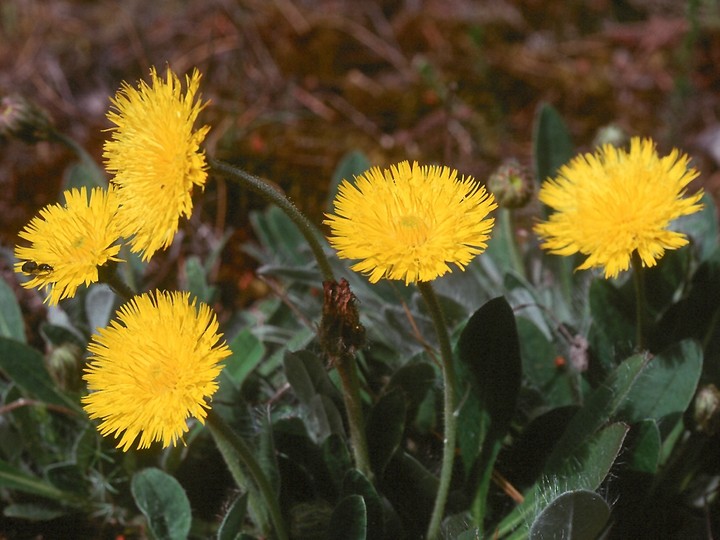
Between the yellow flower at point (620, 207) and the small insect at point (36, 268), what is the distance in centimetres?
102

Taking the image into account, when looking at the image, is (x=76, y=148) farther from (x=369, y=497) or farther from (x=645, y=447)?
(x=645, y=447)

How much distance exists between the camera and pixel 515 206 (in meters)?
2.18

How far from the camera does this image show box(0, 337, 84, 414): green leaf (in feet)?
7.03

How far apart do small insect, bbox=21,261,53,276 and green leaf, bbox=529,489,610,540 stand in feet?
3.43

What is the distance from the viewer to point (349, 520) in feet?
5.39

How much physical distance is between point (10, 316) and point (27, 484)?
0.59 m

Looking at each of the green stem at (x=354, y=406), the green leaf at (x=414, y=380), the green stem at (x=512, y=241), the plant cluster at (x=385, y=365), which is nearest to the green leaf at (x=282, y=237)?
the plant cluster at (x=385, y=365)

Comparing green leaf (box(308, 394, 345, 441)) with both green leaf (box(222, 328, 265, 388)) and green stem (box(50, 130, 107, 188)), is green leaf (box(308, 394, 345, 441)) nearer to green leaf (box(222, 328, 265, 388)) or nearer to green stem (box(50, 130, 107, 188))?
green leaf (box(222, 328, 265, 388))

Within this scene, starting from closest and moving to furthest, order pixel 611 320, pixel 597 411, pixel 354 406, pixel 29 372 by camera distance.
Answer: pixel 354 406 < pixel 597 411 < pixel 611 320 < pixel 29 372

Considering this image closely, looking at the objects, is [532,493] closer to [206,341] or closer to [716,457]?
[716,457]

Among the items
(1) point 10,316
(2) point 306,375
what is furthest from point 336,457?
(1) point 10,316

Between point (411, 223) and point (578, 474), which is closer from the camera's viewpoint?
point (411, 223)

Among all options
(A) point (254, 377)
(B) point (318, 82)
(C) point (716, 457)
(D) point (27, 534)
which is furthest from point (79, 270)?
(B) point (318, 82)

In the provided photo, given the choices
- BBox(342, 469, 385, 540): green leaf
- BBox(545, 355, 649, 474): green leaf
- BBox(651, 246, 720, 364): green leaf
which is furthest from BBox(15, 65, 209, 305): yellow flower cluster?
BBox(651, 246, 720, 364): green leaf
